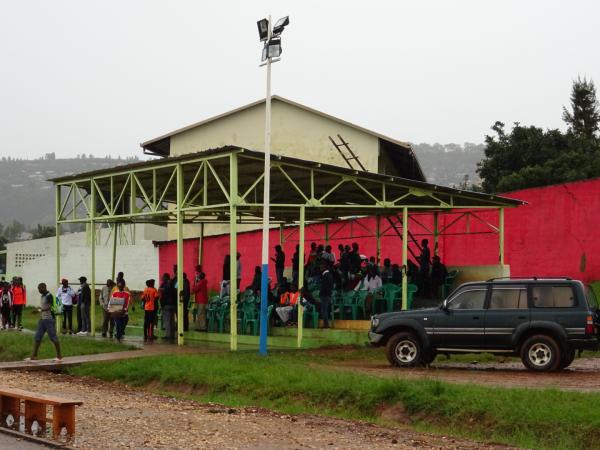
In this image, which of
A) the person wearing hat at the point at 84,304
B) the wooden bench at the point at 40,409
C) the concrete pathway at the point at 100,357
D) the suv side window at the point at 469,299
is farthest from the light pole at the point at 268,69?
the person wearing hat at the point at 84,304

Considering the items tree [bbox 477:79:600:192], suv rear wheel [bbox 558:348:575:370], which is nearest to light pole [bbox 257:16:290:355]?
suv rear wheel [bbox 558:348:575:370]

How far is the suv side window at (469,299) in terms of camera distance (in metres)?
18.8

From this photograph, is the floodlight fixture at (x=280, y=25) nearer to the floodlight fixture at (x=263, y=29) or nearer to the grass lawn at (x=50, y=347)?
the floodlight fixture at (x=263, y=29)

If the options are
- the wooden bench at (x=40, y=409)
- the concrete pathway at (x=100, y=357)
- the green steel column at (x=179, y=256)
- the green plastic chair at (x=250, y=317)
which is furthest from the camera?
the green plastic chair at (x=250, y=317)

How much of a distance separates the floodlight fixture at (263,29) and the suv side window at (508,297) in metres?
7.32

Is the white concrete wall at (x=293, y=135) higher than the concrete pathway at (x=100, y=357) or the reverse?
higher

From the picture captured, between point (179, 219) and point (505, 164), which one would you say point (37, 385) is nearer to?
point (179, 219)

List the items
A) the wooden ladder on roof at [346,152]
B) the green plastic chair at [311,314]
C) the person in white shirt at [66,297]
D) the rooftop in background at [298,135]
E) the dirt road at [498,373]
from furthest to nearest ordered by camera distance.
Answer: the rooftop in background at [298,135], the wooden ladder on roof at [346,152], the person in white shirt at [66,297], the green plastic chair at [311,314], the dirt road at [498,373]

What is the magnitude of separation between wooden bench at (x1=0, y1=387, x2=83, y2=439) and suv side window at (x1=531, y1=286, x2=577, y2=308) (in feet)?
31.5

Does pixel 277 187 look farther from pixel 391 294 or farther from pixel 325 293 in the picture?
pixel 391 294

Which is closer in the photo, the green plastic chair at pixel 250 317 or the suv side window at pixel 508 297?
the suv side window at pixel 508 297

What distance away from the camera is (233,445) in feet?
37.6

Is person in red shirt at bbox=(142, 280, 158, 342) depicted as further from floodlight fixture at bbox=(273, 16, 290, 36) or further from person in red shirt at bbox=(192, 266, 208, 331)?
floodlight fixture at bbox=(273, 16, 290, 36)

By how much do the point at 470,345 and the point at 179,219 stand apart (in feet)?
27.7
